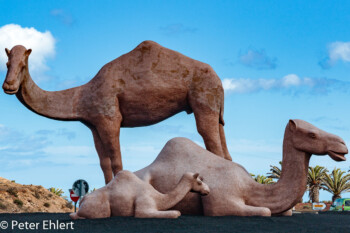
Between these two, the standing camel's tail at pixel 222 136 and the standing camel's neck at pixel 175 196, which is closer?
the standing camel's neck at pixel 175 196

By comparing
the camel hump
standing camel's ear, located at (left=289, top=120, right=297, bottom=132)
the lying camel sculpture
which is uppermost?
the camel hump

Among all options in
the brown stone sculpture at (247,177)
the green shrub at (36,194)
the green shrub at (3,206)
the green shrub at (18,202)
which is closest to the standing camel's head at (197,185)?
the brown stone sculpture at (247,177)

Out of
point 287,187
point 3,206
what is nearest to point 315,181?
point 3,206

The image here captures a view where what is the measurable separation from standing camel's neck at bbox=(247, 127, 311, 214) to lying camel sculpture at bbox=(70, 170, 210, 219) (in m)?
1.31

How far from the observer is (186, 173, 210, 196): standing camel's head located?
368 inches

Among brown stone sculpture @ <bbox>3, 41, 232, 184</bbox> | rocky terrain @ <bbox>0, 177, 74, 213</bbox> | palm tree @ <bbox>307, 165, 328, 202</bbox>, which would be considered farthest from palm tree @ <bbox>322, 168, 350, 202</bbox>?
brown stone sculpture @ <bbox>3, 41, 232, 184</bbox>

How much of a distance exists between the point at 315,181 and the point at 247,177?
111 feet

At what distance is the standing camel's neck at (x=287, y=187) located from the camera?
9.87 metres

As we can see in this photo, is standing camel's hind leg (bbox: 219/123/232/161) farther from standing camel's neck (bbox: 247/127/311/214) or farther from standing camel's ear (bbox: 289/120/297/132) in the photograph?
standing camel's ear (bbox: 289/120/297/132)

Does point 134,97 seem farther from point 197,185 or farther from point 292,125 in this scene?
point 292,125

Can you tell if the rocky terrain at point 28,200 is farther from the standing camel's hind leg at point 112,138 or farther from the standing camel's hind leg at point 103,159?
the standing camel's hind leg at point 112,138

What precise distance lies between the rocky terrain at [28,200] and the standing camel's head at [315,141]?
2686 centimetres

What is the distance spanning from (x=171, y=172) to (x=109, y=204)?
5.10ft

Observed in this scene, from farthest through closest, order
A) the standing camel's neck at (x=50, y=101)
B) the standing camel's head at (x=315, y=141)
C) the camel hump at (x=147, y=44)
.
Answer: the camel hump at (x=147, y=44)
the standing camel's neck at (x=50, y=101)
the standing camel's head at (x=315, y=141)
